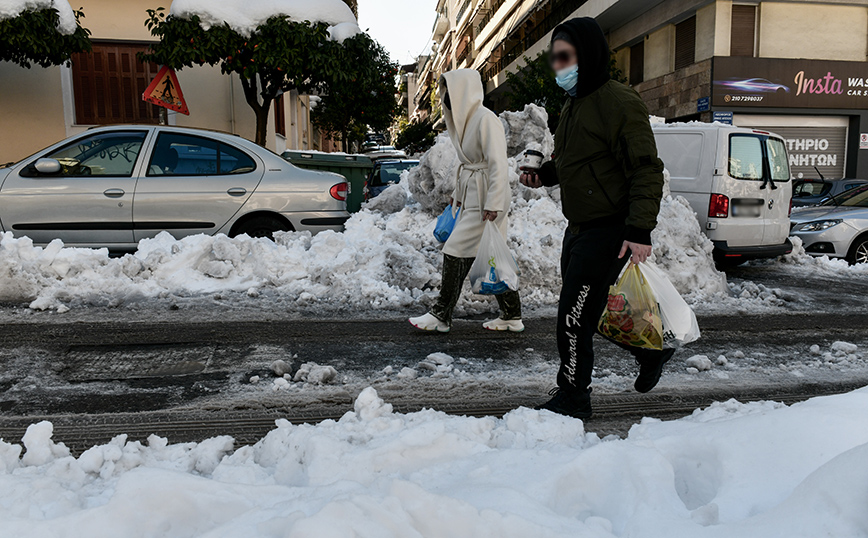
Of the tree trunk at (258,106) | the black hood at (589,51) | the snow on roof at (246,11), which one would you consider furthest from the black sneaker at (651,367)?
the tree trunk at (258,106)

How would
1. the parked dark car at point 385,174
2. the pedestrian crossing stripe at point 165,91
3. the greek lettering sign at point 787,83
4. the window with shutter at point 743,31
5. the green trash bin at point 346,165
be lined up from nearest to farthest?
the green trash bin at point 346,165 → the pedestrian crossing stripe at point 165,91 → the parked dark car at point 385,174 → the greek lettering sign at point 787,83 → the window with shutter at point 743,31

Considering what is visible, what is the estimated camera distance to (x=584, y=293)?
3.06 m

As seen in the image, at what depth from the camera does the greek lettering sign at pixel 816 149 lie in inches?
837

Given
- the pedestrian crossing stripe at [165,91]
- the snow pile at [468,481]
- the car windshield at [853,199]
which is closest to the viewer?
the snow pile at [468,481]

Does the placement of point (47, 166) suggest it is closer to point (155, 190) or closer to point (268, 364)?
point (155, 190)

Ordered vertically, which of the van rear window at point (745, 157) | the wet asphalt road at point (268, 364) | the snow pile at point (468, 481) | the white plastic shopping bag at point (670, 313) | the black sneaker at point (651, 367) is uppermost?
the van rear window at point (745, 157)

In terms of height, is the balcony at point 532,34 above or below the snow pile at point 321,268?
above

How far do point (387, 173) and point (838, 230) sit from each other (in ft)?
30.4

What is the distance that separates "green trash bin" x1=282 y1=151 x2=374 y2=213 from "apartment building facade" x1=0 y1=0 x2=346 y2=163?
6042 millimetres

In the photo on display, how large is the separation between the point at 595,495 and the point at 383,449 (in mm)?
772

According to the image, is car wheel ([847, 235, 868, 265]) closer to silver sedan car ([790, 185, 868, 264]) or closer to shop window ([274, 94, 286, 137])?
silver sedan car ([790, 185, 868, 264])

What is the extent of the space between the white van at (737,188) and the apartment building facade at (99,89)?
450 inches

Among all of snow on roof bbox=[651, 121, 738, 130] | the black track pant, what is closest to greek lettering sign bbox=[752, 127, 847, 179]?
snow on roof bbox=[651, 121, 738, 130]

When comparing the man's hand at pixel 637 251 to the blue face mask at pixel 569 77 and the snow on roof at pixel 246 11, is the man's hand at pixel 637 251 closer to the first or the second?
the blue face mask at pixel 569 77
